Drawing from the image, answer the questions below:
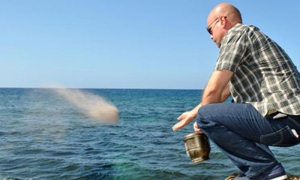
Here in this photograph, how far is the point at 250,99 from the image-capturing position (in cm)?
364

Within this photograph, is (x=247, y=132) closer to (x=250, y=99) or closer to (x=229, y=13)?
(x=250, y=99)

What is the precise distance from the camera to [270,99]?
3426 mm

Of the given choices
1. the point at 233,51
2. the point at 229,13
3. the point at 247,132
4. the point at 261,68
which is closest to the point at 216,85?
the point at 233,51

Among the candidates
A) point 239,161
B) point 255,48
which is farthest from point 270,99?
point 239,161

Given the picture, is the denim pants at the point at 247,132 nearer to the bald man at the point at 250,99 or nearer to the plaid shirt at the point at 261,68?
the bald man at the point at 250,99

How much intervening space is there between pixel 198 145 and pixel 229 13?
1.49 meters

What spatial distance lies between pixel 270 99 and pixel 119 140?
1744 cm

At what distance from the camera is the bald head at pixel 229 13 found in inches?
149

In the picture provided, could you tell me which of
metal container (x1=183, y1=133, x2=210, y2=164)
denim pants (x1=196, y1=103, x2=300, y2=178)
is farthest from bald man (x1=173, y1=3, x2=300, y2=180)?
metal container (x1=183, y1=133, x2=210, y2=164)

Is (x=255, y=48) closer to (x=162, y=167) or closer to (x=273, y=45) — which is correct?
(x=273, y=45)

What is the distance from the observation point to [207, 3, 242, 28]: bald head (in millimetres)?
3777

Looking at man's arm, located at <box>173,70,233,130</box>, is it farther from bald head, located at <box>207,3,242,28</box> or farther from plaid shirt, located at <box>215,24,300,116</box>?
bald head, located at <box>207,3,242,28</box>

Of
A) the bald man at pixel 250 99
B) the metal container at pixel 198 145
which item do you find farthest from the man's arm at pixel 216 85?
the metal container at pixel 198 145

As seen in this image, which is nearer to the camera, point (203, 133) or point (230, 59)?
point (230, 59)
